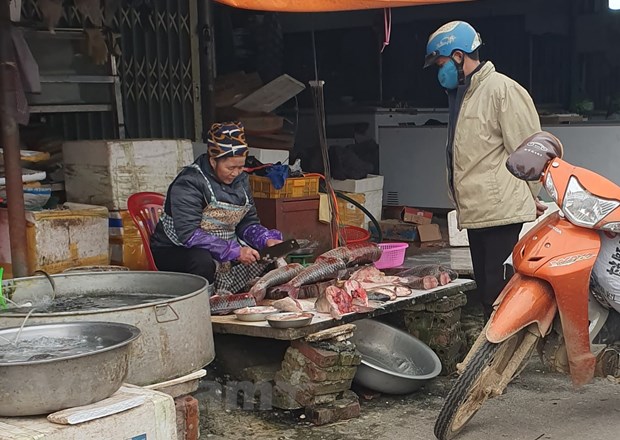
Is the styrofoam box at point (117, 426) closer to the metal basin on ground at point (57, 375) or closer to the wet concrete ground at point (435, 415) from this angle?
the metal basin on ground at point (57, 375)

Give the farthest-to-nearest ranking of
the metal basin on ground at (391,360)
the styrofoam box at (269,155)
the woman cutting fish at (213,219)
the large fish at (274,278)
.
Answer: the styrofoam box at (269,155) < the woman cutting fish at (213,219) < the large fish at (274,278) < the metal basin on ground at (391,360)

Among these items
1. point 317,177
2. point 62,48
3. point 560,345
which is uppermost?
point 62,48

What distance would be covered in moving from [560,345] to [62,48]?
479 centimetres

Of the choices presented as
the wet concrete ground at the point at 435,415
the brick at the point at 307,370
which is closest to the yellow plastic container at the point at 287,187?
the wet concrete ground at the point at 435,415

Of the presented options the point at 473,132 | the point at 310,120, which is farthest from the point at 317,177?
the point at 310,120

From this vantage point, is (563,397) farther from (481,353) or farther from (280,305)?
(280,305)

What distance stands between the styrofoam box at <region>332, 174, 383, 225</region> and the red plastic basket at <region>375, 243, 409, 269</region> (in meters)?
1.69

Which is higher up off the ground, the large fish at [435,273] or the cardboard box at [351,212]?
the cardboard box at [351,212]

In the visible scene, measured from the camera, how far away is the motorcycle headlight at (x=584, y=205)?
4.14 metres

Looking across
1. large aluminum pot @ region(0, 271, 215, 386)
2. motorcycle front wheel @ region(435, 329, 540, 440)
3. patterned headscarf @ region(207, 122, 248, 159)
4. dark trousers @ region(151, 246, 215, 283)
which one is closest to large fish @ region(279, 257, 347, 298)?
dark trousers @ region(151, 246, 215, 283)

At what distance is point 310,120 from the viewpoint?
35.2 ft

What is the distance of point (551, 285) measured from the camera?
4270 mm

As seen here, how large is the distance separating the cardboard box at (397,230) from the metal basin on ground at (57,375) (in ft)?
17.3

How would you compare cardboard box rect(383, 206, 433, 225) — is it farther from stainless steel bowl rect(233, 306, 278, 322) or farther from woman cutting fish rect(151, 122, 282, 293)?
stainless steel bowl rect(233, 306, 278, 322)
